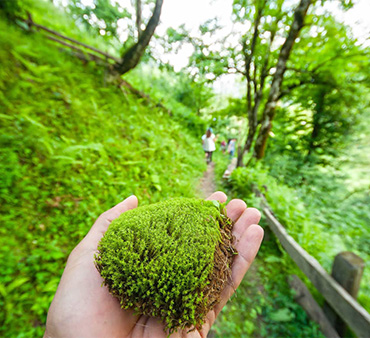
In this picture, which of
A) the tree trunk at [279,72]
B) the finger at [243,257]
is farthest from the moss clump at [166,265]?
the tree trunk at [279,72]

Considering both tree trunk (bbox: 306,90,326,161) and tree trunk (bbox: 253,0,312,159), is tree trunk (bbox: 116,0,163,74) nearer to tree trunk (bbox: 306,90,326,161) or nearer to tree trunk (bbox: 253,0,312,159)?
tree trunk (bbox: 253,0,312,159)

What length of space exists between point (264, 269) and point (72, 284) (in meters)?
3.44

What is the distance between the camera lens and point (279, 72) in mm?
6086

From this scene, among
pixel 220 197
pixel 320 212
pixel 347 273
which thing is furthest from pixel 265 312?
pixel 320 212

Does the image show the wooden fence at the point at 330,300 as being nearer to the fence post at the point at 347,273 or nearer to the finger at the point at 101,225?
the fence post at the point at 347,273

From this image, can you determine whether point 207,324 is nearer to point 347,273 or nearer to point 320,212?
point 347,273

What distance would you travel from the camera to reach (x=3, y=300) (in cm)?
194

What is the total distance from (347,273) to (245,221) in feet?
4.38

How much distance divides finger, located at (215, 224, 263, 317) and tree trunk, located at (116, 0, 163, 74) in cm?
623

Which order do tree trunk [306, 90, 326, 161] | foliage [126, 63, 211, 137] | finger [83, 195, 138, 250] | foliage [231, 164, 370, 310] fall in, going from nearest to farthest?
1. finger [83, 195, 138, 250]
2. foliage [231, 164, 370, 310]
3. tree trunk [306, 90, 326, 161]
4. foliage [126, 63, 211, 137]

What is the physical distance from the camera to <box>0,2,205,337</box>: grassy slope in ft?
7.20

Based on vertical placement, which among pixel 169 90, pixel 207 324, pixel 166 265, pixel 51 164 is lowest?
pixel 207 324

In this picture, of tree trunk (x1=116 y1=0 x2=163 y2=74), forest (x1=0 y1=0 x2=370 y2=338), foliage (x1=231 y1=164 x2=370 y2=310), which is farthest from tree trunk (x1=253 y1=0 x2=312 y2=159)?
tree trunk (x1=116 y1=0 x2=163 y2=74)

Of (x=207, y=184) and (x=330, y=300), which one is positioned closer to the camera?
(x=330, y=300)
